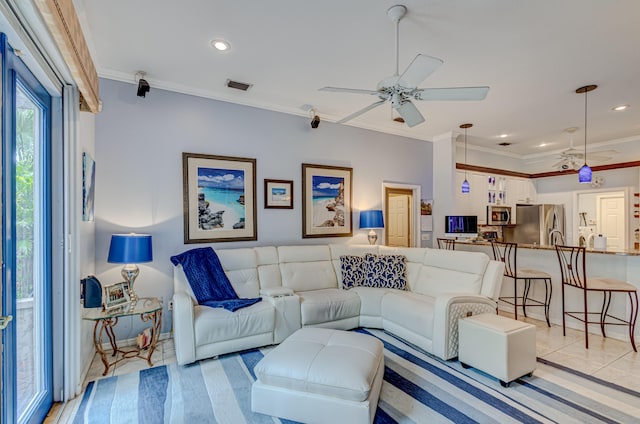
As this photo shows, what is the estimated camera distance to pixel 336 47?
9.02 feet

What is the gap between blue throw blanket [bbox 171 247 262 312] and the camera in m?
3.14

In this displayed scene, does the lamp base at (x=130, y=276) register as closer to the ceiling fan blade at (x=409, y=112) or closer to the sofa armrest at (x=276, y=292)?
the sofa armrest at (x=276, y=292)

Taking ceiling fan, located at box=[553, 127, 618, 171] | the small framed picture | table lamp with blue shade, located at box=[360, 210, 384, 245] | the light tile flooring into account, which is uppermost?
ceiling fan, located at box=[553, 127, 618, 171]

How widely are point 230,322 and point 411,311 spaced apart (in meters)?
1.75

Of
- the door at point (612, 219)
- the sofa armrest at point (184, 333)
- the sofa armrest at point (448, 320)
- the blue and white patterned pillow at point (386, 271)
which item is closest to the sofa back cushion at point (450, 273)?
the blue and white patterned pillow at point (386, 271)

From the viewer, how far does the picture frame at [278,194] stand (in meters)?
4.07

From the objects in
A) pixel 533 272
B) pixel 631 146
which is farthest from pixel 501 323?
pixel 631 146

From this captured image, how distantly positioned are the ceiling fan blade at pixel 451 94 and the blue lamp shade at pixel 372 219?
8.01ft

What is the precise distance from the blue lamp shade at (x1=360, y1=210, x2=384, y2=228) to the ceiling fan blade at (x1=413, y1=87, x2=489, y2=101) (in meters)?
2.44

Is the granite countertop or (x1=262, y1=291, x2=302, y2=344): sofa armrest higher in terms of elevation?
the granite countertop

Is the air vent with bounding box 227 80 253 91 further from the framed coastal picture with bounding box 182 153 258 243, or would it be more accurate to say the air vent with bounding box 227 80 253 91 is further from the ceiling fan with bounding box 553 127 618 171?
the ceiling fan with bounding box 553 127 618 171

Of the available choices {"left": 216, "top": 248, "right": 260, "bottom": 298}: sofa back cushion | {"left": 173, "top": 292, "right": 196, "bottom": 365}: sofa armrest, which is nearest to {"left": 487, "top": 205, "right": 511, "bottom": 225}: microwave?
{"left": 216, "top": 248, "right": 260, "bottom": 298}: sofa back cushion

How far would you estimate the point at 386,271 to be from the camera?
392 cm

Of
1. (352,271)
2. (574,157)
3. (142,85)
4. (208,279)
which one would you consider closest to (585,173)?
(574,157)
